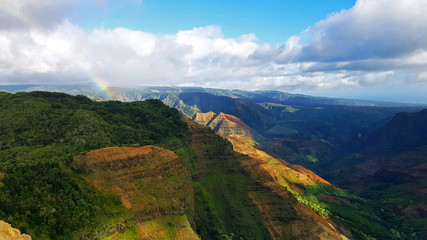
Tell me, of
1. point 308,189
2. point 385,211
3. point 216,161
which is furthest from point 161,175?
point 385,211

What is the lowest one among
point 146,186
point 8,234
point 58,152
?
point 146,186

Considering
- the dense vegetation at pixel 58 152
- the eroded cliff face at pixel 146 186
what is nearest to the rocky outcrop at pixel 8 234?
the dense vegetation at pixel 58 152

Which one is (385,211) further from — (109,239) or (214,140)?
(109,239)

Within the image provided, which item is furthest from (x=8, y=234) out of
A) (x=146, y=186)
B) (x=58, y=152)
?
(x=146, y=186)

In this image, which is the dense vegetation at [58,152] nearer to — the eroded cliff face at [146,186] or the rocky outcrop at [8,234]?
the eroded cliff face at [146,186]

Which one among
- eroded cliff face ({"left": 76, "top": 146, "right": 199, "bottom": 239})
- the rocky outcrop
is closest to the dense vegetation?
eroded cliff face ({"left": 76, "top": 146, "right": 199, "bottom": 239})

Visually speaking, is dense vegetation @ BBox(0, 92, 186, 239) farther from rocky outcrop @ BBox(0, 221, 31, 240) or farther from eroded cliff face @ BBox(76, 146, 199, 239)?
rocky outcrop @ BBox(0, 221, 31, 240)

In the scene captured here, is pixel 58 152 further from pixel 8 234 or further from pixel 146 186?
pixel 8 234
